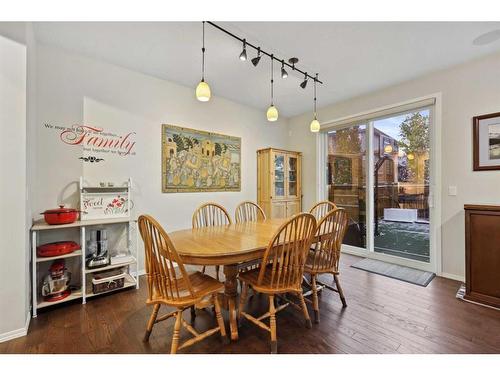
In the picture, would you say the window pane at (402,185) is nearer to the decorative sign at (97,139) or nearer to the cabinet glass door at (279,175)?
the cabinet glass door at (279,175)

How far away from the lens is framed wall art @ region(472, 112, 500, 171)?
249 cm

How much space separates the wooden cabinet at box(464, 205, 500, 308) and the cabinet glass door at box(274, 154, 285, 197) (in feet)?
8.21

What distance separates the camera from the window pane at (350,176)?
3770 millimetres

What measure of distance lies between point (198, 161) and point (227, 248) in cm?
209

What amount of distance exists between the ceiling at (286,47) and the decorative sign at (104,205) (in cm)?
154

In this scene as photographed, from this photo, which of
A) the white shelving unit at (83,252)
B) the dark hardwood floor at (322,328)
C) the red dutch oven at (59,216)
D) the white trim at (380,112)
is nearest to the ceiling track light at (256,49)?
the white trim at (380,112)

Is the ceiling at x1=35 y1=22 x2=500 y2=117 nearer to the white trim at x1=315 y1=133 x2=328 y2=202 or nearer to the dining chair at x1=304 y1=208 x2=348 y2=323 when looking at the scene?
the white trim at x1=315 y1=133 x2=328 y2=202

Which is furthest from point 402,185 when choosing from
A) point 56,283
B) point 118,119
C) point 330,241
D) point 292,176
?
point 56,283

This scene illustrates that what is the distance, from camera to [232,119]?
389 centimetres

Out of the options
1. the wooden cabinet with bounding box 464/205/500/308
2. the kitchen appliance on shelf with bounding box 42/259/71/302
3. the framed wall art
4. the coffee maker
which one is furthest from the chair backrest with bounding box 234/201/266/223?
the framed wall art
